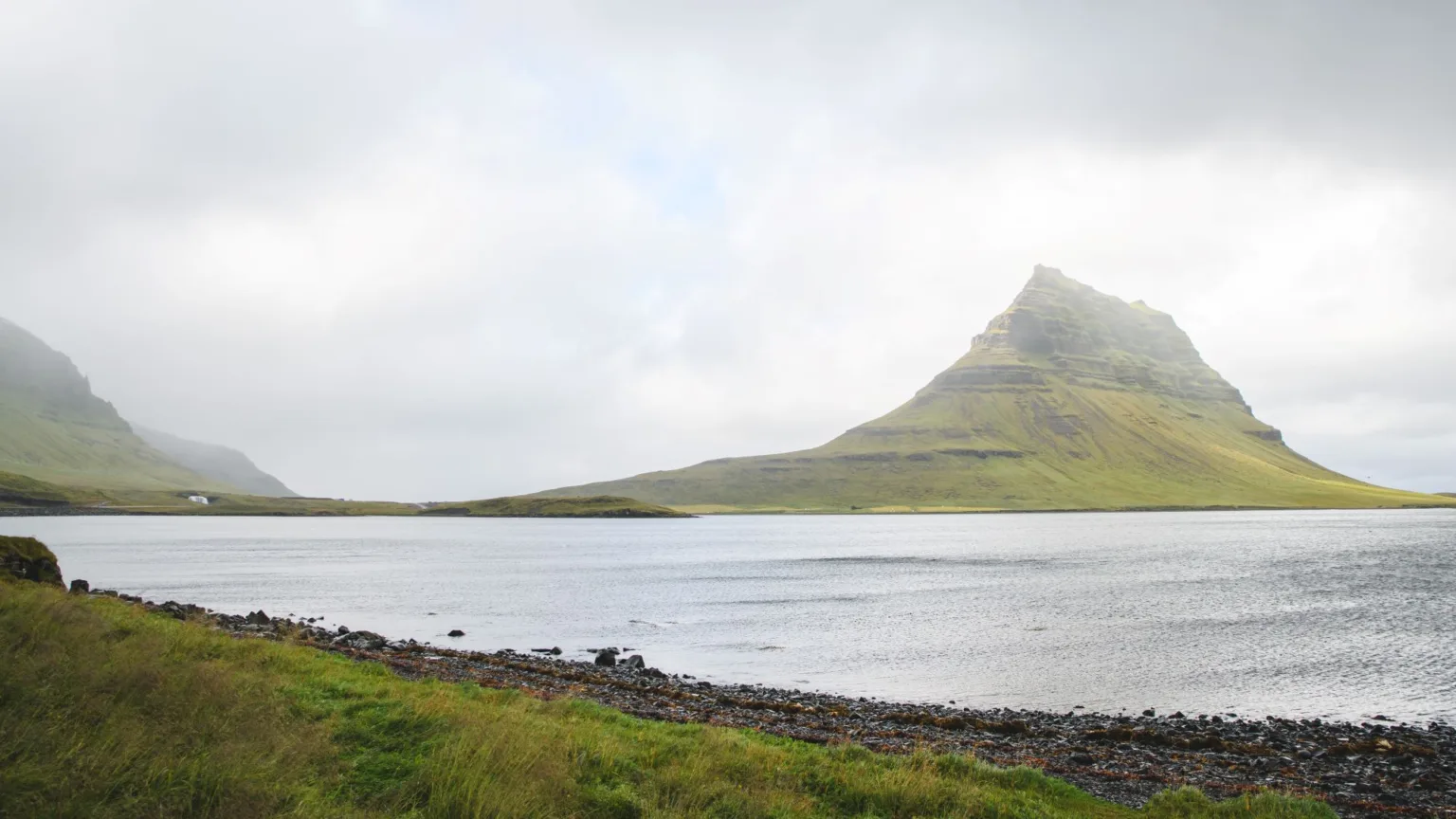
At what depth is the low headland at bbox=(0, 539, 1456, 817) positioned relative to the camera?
10.3 meters

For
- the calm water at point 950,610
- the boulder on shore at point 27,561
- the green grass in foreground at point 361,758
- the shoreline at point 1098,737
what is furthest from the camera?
the calm water at point 950,610

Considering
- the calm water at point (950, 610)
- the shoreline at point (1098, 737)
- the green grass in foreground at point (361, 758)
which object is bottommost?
the calm water at point (950, 610)

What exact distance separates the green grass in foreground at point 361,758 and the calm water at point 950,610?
19.5m

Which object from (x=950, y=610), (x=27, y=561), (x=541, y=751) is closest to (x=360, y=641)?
(x=27, y=561)

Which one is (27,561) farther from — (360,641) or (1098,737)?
(1098,737)

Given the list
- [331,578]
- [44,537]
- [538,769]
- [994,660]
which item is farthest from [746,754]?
[44,537]

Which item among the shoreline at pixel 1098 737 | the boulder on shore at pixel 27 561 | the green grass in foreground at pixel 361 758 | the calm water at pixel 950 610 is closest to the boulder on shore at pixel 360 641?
the shoreline at pixel 1098 737

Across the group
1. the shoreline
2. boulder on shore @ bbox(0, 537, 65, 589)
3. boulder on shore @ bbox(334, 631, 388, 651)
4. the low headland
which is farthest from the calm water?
boulder on shore @ bbox(0, 537, 65, 589)

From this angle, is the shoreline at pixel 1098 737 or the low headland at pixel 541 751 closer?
the low headland at pixel 541 751

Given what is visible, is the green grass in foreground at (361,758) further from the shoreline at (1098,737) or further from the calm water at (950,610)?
the calm water at (950,610)

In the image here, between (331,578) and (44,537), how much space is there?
296 feet

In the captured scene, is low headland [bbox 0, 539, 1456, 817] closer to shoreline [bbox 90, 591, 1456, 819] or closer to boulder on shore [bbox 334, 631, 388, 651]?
shoreline [bbox 90, 591, 1456, 819]

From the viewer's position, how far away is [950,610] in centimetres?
6247

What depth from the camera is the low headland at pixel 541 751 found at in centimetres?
1031
